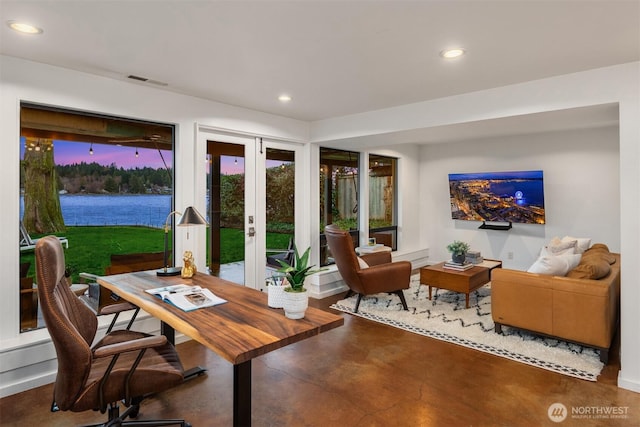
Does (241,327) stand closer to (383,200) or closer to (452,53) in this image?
(452,53)

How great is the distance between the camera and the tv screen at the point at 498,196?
5.73 meters

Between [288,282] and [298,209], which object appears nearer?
[288,282]

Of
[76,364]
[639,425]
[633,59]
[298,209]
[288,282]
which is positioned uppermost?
[633,59]

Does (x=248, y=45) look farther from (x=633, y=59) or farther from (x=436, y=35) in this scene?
(x=633, y=59)

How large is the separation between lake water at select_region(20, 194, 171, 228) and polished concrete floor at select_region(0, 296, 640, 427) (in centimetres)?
134

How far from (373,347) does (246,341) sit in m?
2.06

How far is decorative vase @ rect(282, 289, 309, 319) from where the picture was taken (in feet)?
6.21

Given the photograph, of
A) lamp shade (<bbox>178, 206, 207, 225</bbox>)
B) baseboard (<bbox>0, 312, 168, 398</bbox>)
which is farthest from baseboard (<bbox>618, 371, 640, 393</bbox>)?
baseboard (<bbox>0, 312, 168, 398</bbox>)

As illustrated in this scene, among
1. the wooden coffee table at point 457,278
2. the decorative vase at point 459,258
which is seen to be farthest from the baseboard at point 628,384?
the decorative vase at point 459,258

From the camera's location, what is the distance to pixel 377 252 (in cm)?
533

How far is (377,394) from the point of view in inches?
102

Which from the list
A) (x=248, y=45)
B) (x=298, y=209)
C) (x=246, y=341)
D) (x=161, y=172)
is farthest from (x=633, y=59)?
(x=161, y=172)

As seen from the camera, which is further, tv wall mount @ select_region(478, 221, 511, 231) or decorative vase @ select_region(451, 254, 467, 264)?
tv wall mount @ select_region(478, 221, 511, 231)

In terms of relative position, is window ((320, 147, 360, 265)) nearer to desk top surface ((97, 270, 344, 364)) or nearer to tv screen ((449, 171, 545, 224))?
tv screen ((449, 171, 545, 224))
